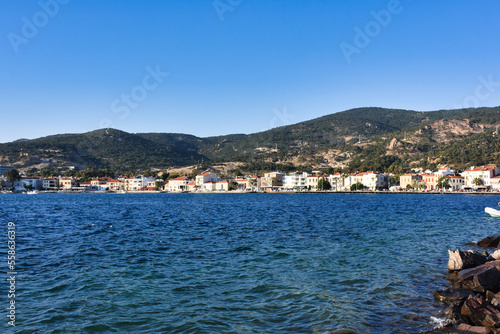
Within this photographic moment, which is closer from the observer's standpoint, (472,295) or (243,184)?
(472,295)

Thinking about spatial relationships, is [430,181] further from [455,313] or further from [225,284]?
[455,313]

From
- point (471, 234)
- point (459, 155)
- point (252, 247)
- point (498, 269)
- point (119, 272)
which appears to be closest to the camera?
point (498, 269)

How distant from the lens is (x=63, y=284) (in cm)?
1151

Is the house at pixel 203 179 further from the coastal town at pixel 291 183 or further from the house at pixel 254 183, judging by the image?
the house at pixel 254 183

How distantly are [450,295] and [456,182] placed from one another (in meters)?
114

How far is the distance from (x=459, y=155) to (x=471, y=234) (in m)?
129

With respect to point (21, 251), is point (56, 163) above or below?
above

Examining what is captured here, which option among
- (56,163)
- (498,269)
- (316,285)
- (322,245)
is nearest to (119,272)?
(316,285)

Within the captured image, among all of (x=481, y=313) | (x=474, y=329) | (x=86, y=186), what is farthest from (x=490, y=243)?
(x=86, y=186)

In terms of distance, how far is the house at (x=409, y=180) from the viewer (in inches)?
4628

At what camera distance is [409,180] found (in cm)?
12025

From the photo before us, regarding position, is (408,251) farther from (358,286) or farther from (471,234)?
(471,234)

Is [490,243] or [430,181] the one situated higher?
[430,181]

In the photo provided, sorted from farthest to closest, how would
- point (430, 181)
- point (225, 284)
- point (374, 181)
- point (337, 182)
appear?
point (337, 182)
point (374, 181)
point (430, 181)
point (225, 284)
